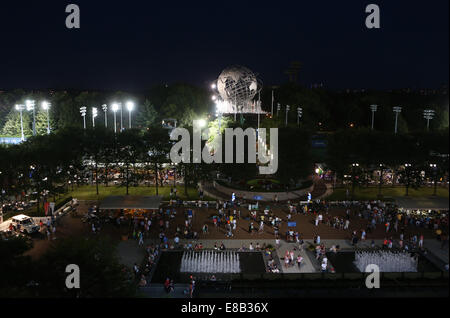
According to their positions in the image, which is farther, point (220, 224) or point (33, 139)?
point (33, 139)

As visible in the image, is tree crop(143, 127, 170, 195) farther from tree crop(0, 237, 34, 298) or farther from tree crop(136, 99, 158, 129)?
tree crop(136, 99, 158, 129)

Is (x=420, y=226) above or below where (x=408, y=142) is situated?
below

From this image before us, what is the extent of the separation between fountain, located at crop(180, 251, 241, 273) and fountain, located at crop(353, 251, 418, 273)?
7.65 meters

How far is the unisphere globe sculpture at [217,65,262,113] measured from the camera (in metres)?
60.4

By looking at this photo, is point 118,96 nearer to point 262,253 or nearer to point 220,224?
point 220,224

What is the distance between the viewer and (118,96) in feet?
273

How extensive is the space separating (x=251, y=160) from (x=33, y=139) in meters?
22.6

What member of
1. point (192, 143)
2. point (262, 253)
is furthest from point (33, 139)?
point (262, 253)

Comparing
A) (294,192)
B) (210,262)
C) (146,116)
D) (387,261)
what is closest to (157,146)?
(294,192)

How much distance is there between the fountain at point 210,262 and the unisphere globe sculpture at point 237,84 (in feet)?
128

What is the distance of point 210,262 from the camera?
23.6 metres

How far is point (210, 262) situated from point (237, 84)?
1678 inches

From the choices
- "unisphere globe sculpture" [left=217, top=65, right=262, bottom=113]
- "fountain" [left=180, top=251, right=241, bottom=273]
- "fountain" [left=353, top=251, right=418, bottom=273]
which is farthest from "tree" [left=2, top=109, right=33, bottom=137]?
"fountain" [left=353, top=251, right=418, bottom=273]

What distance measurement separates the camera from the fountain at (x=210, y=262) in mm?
22667
